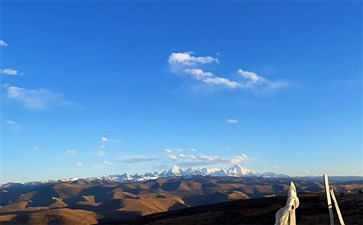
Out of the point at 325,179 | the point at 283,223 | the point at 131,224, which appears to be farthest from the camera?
the point at 131,224

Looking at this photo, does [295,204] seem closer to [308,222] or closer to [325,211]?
[308,222]

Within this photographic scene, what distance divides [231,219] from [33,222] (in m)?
133

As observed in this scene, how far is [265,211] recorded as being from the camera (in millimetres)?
57188

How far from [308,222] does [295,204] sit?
3219 cm

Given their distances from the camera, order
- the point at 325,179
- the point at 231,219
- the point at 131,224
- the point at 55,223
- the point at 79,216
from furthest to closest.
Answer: the point at 79,216 < the point at 55,223 < the point at 131,224 < the point at 231,219 < the point at 325,179

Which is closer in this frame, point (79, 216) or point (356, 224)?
point (356, 224)

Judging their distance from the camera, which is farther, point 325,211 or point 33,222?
point 33,222

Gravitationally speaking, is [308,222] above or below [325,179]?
below

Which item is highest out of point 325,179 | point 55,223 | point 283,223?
point 325,179

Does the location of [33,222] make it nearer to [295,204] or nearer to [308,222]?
[308,222]

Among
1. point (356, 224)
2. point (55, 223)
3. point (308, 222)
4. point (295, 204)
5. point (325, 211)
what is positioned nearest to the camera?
point (295, 204)

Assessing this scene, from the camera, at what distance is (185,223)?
58.9 m

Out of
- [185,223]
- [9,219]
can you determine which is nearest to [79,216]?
[9,219]

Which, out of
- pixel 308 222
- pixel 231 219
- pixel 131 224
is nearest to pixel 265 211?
pixel 231 219
